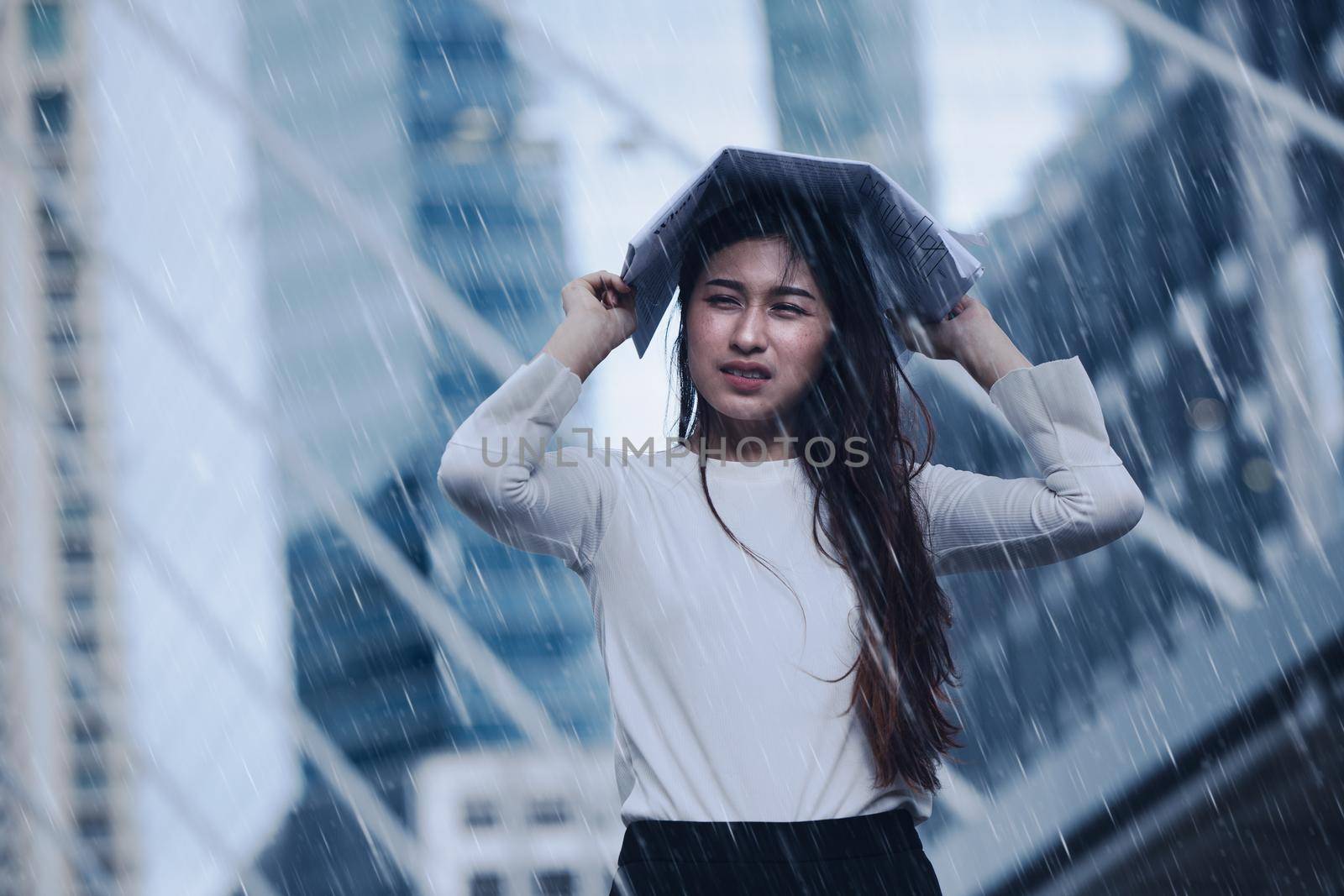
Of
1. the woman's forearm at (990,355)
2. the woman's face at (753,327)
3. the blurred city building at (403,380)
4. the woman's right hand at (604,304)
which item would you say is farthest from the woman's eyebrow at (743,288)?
the blurred city building at (403,380)

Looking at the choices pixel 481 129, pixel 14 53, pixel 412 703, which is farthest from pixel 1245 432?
pixel 412 703

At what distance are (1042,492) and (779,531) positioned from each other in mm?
274

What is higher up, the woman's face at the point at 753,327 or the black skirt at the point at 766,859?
the woman's face at the point at 753,327

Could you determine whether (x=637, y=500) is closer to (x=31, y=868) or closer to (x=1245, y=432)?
(x=1245, y=432)

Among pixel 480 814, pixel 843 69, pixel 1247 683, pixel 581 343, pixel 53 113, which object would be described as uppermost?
pixel 53 113

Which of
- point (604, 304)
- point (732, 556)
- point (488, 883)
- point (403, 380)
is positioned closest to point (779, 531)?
point (732, 556)

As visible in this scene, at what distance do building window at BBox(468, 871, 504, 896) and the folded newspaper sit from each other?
37838mm

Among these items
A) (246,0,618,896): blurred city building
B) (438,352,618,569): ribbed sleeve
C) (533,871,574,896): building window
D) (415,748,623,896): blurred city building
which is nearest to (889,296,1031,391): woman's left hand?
(438,352,618,569): ribbed sleeve

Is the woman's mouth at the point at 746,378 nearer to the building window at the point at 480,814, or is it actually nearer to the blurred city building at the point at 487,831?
the blurred city building at the point at 487,831

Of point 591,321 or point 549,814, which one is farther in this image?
point 549,814

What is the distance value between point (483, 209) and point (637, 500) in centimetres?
4821

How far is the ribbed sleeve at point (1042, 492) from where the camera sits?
143cm

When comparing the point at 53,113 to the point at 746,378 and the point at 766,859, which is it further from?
the point at 766,859

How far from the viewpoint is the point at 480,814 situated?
42688 mm
